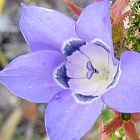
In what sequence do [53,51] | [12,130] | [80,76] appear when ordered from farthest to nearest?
[12,130]
[80,76]
[53,51]

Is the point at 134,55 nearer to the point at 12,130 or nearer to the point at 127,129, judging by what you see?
the point at 127,129

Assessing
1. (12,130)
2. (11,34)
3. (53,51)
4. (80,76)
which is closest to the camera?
(53,51)

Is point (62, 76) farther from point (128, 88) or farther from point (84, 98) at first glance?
point (128, 88)

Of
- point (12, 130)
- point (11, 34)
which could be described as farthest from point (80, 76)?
point (11, 34)

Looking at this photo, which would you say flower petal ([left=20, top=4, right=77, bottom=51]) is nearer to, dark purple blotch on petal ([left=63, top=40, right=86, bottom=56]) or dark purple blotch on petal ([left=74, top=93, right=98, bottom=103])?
dark purple blotch on petal ([left=63, top=40, right=86, bottom=56])

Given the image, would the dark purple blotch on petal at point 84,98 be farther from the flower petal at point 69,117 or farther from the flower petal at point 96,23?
the flower petal at point 96,23

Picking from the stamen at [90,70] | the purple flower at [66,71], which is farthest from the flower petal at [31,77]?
the stamen at [90,70]

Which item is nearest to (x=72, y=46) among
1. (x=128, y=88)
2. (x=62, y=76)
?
(x=62, y=76)

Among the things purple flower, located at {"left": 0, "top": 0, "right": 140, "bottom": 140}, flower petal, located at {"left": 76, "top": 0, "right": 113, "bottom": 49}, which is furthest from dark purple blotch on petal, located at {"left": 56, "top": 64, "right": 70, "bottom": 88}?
flower petal, located at {"left": 76, "top": 0, "right": 113, "bottom": 49}
